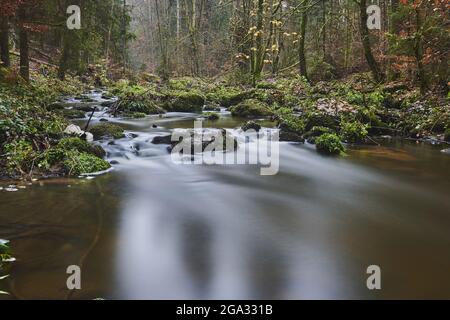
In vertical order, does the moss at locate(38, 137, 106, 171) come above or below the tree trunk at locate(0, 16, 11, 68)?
below

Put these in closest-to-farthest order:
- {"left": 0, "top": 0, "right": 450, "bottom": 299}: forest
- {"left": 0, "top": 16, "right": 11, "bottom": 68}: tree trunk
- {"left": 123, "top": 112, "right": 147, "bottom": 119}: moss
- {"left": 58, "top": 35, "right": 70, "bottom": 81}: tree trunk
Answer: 1. {"left": 0, "top": 0, "right": 450, "bottom": 299}: forest
2. {"left": 0, "top": 16, "right": 11, "bottom": 68}: tree trunk
3. {"left": 123, "top": 112, "right": 147, "bottom": 119}: moss
4. {"left": 58, "top": 35, "right": 70, "bottom": 81}: tree trunk

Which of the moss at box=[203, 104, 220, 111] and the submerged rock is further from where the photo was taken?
the moss at box=[203, 104, 220, 111]

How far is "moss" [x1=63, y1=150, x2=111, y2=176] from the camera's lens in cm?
726

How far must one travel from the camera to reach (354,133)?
1066 cm

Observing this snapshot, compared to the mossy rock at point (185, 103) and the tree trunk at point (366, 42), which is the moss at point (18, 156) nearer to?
the mossy rock at point (185, 103)

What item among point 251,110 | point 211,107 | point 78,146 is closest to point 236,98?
point 211,107

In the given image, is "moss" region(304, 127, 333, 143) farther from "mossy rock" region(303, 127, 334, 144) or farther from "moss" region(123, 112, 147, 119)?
"moss" region(123, 112, 147, 119)

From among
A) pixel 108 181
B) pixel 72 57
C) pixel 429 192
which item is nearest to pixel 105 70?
pixel 72 57

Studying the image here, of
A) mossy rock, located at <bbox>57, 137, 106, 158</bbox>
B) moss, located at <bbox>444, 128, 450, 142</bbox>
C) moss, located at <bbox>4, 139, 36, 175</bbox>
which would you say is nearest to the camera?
moss, located at <bbox>4, 139, 36, 175</bbox>

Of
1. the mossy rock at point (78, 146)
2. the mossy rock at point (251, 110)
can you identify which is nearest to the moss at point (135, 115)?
the mossy rock at point (251, 110)

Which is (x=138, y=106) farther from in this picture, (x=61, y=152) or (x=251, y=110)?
(x=61, y=152)

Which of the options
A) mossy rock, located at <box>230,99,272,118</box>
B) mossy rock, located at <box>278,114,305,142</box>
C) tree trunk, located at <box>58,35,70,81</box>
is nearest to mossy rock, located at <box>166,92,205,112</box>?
mossy rock, located at <box>230,99,272,118</box>

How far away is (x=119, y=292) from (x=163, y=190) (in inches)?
127

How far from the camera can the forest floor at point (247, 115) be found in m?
7.38
